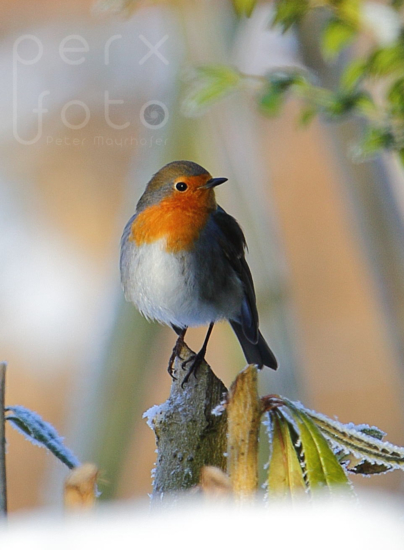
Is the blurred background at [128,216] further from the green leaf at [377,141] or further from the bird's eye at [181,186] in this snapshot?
the green leaf at [377,141]

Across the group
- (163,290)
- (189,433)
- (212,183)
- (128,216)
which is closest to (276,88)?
(212,183)

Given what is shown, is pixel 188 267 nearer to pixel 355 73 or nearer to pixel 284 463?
pixel 355 73

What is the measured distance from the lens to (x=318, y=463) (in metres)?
0.44

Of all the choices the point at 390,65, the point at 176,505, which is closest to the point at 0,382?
the point at 176,505

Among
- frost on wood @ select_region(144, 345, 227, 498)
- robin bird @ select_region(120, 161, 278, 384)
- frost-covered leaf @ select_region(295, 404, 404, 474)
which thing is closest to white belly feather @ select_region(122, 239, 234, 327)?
robin bird @ select_region(120, 161, 278, 384)

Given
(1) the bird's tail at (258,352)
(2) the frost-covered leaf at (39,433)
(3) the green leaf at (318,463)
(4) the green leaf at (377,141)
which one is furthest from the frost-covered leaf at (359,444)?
(4) the green leaf at (377,141)

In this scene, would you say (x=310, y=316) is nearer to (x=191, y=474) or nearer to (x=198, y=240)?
(x=198, y=240)

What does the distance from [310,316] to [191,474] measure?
121 inches

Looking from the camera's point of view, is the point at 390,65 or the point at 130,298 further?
the point at 130,298

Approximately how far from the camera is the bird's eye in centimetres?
97

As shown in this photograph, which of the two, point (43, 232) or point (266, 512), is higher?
point (43, 232)

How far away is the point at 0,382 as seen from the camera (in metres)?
0.44

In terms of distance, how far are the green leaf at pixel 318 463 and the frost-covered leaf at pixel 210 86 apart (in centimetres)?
67

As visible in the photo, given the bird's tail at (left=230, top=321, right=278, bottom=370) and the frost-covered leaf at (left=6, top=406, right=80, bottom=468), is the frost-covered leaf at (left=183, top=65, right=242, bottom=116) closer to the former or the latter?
the bird's tail at (left=230, top=321, right=278, bottom=370)
